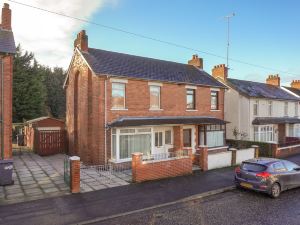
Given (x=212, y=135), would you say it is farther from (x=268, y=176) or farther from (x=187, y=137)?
(x=268, y=176)

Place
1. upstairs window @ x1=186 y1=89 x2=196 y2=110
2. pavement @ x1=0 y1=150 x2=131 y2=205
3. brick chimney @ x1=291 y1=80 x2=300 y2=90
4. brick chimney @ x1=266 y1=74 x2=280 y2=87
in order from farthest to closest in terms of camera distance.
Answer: brick chimney @ x1=291 y1=80 x2=300 y2=90, brick chimney @ x1=266 y1=74 x2=280 y2=87, upstairs window @ x1=186 y1=89 x2=196 y2=110, pavement @ x1=0 y1=150 x2=131 y2=205

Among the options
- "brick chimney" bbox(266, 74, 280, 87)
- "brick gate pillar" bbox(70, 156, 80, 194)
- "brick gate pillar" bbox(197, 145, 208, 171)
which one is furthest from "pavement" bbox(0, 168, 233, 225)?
"brick chimney" bbox(266, 74, 280, 87)

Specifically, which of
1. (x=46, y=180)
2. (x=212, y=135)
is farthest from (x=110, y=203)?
(x=212, y=135)

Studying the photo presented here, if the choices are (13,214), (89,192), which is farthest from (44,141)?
(13,214)

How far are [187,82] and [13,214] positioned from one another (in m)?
14.8

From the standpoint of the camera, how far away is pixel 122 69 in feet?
57.4

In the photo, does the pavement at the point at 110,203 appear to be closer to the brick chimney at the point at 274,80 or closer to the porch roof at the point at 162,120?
the porch roof at the point at 162,120

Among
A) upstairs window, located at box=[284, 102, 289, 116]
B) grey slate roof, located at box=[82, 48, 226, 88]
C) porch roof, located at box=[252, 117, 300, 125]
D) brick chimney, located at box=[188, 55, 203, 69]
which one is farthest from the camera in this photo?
upstairs window, located at box=[284, 102, 289, 116]

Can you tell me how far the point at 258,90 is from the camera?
2866 centimetres

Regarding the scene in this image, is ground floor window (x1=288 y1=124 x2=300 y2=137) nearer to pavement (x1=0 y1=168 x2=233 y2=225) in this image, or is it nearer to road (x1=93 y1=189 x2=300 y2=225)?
pavement (x1=0 y1=168 x2=233 y2=225)

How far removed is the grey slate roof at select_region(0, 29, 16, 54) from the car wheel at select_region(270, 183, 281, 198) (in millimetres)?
14038

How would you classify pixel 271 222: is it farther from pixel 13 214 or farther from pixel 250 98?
pixel 250 98

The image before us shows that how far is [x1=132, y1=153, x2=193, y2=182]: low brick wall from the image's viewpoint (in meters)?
13.0

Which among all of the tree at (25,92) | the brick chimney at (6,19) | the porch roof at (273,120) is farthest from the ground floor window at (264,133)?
the tree at (25,92)
